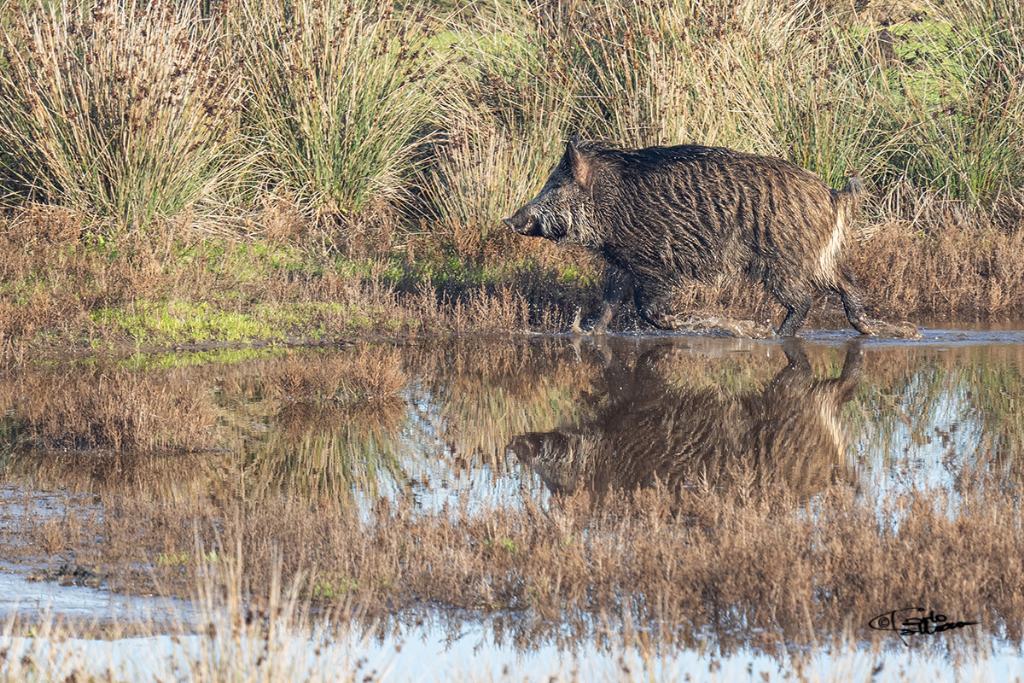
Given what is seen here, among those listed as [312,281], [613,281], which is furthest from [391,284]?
[613,281]

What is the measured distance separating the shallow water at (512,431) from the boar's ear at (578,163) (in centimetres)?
153

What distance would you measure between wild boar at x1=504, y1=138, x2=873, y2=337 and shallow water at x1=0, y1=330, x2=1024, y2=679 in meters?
0.65

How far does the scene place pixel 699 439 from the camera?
9273 millimetres

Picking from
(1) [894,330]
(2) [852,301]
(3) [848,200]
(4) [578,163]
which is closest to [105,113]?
(4) [578,163]

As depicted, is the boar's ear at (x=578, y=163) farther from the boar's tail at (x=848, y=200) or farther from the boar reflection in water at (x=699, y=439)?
the boar reflection in water at (x=699, y=439)

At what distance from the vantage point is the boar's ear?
43.4ft

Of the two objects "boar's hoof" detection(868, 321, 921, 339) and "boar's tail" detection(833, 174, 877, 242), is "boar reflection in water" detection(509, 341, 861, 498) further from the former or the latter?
"boar's tail" detection(833, 174, 877, 242)

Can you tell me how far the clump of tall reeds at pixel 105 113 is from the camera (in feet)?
46.2

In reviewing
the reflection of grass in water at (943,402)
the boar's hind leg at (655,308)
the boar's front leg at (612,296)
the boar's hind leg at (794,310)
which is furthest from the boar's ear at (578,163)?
the reflection of grass in water at (943,402)

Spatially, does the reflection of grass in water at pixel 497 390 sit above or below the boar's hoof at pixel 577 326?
below

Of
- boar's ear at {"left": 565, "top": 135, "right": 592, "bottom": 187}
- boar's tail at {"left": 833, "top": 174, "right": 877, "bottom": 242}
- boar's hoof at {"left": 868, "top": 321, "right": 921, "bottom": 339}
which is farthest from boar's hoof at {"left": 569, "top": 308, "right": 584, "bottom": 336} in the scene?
boar's hoof at {"left": 868, "top": 321, "right": 921, "bottom": 339}

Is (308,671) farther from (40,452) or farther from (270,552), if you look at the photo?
(40,452)

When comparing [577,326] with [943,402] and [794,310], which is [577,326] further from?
[943,402]

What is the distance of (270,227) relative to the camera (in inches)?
595
